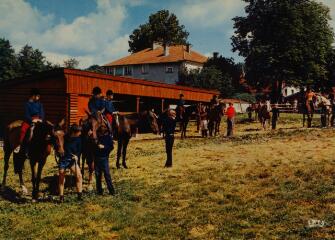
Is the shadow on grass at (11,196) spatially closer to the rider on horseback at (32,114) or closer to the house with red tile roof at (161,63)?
the rider on horseback at (32,114)

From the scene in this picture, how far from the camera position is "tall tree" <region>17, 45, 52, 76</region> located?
56.9 meters

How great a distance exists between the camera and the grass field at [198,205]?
8211mm

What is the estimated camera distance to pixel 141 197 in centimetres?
1109

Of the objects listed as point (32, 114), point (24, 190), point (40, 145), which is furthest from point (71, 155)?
point (24, 190)

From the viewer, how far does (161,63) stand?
240 ft

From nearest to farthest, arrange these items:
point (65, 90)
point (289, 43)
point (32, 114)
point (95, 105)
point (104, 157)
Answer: point (104, 157)
point (32, 114)
point (95, 105)
point (65, 90)
point (289, 43)

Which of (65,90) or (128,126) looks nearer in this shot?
(128,126)

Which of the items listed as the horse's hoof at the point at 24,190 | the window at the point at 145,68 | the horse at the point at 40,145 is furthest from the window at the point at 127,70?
the horse at the point at 40,145

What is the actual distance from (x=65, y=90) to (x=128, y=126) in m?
11.0

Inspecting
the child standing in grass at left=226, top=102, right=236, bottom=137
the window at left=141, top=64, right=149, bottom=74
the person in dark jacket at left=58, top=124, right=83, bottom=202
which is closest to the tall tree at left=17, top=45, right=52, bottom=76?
the window at left=141, top=64, right=149, bottom=74

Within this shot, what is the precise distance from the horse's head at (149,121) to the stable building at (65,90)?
6.06m

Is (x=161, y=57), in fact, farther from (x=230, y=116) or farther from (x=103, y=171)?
(x=103, y=171)

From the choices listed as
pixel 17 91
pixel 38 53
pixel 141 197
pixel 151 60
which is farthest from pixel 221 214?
pixel 151 60

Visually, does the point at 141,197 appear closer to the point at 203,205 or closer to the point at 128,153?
the point at 203,205
